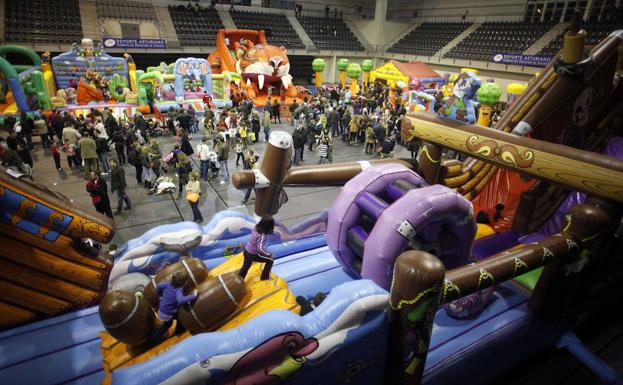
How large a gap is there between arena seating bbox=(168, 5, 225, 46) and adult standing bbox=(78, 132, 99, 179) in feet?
57.5

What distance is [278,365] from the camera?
247 cm

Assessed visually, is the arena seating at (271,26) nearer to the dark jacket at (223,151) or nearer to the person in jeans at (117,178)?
the dark jacket at (223,151)

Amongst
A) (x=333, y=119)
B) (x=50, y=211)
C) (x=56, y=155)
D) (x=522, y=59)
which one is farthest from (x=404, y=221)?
(x=522, y=59)

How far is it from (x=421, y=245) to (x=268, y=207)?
1735 millimetres

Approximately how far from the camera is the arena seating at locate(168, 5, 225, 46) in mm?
24766

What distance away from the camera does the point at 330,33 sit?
103 feet

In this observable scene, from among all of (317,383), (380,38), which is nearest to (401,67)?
(380,38)

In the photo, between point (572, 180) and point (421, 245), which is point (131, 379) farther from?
point (572, 180)

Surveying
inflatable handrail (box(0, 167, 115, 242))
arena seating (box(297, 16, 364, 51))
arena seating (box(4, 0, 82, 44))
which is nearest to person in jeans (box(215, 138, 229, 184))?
inflatable handrail (box(0, 167, 115, 242))

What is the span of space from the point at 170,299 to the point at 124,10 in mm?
27090

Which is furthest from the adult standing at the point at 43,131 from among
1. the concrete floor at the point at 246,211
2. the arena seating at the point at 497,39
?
the arena seating at the point at 497,39

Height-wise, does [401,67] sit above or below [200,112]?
above

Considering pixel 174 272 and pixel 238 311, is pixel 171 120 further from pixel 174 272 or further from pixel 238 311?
pixel 238 311

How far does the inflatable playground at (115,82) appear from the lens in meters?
14.1
